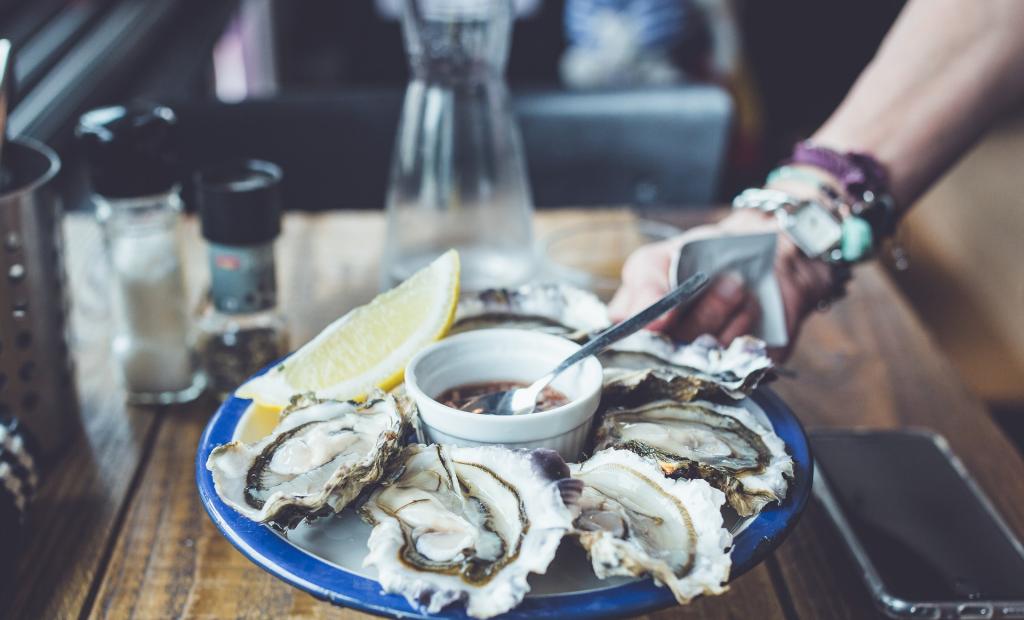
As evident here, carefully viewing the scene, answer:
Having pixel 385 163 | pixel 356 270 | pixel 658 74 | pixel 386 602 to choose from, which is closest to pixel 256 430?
pixel 386 602

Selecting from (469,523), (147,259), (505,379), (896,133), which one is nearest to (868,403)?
(896,133)

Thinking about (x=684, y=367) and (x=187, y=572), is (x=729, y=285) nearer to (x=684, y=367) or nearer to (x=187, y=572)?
(x=684, y=367)

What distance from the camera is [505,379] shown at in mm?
620

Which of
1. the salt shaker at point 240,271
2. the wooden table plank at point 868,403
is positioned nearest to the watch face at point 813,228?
Answer: the wooden table plank at point 868,403

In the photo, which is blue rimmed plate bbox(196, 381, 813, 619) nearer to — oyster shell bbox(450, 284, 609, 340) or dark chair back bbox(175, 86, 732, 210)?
oyster shell bbox(450, 284, 609, 340)

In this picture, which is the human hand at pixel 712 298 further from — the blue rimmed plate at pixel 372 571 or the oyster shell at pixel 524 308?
the blue rimmed plate at pixel 372 571

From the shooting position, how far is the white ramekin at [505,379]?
508 millimetres

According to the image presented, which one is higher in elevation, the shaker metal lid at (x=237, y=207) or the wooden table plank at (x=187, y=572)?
the shaker metal lid at (x=237, y=207)

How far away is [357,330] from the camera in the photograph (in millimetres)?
661

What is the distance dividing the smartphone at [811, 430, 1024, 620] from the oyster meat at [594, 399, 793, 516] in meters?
0.15

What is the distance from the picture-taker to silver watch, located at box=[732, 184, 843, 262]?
2.95 ft

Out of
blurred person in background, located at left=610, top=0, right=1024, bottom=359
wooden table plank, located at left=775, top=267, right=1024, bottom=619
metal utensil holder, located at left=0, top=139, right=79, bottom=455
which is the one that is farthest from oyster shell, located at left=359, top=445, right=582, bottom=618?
blurred person in background, located at left=610, top=0, right=1024, bottom=359

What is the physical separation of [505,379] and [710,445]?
0.50 feet

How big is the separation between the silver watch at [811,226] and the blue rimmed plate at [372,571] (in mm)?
410
